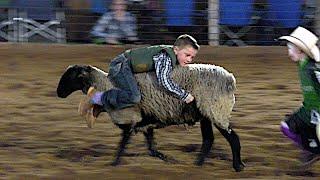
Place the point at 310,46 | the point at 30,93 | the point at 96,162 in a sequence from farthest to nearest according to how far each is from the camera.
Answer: the point at 30,93
the point at 96,162
the point at 310,46

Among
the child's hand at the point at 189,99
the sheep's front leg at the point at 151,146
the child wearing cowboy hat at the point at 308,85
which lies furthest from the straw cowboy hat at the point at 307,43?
the sheep's front leg at the point at 151,146

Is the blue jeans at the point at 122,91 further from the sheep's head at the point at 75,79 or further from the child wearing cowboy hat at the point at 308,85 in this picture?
the child wearing cowboy hat at the point at 308,85

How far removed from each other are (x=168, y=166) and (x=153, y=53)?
0.96m

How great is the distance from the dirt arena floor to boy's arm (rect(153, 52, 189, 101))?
64cm

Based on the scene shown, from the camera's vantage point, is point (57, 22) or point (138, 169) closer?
point (138, 169)

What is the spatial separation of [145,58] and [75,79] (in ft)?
2.45

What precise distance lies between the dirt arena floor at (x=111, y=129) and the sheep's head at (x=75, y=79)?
598mm

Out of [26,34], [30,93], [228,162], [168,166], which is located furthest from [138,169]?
[26,34]

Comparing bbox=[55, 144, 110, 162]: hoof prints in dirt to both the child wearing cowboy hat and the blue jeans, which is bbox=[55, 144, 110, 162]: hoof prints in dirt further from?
the child wearing cowboy hat

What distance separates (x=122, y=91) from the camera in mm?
8055

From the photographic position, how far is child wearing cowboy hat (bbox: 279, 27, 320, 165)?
25.2ft

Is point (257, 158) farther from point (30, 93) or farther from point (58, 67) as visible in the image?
point (58, 67)

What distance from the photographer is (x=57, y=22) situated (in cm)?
1454

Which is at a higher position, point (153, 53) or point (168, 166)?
point (153, 53)
